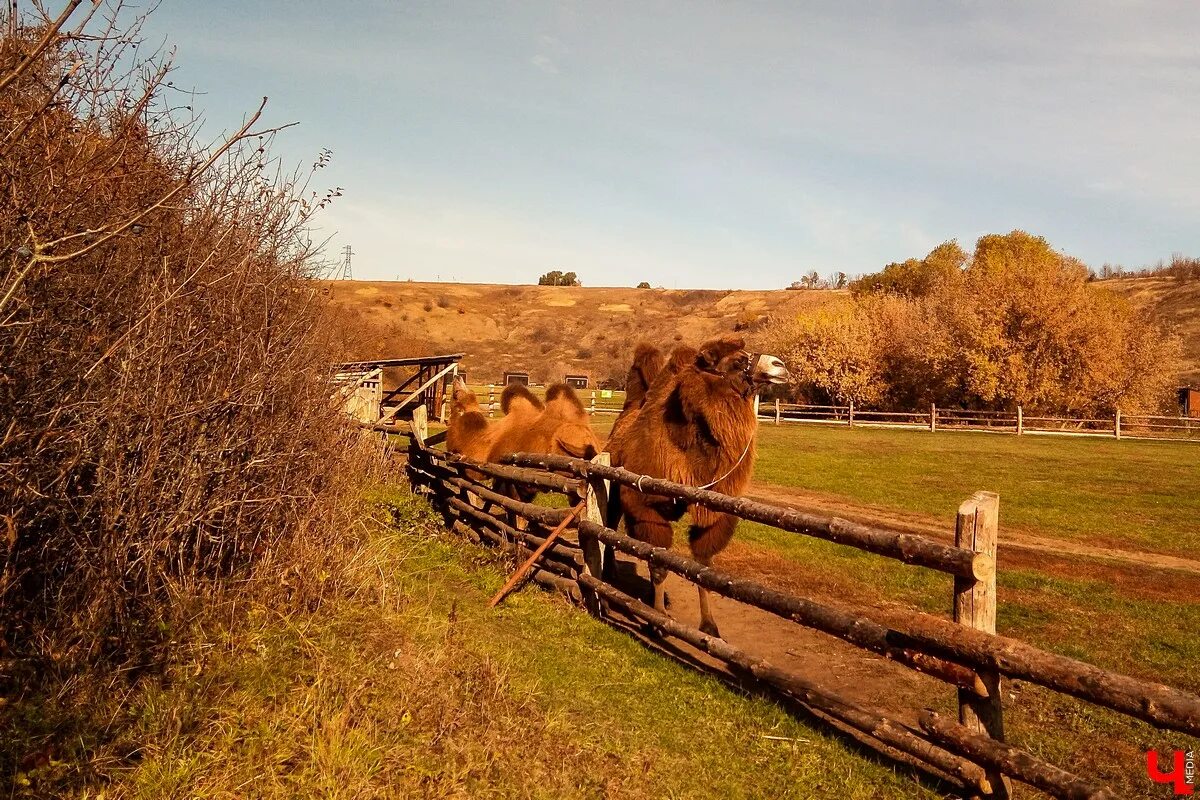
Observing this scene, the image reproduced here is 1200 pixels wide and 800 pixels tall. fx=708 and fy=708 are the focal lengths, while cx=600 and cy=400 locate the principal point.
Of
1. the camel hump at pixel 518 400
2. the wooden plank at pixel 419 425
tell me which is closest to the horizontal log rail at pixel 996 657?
the camel hump at pixel 518 400

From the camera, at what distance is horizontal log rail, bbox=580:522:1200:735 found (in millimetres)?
2650

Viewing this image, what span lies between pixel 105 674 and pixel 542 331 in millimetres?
86761

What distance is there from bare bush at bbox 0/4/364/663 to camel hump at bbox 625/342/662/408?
12.9 ft

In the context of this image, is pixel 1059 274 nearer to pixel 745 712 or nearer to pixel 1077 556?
pixel 1077 556

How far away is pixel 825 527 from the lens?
14.1 feet

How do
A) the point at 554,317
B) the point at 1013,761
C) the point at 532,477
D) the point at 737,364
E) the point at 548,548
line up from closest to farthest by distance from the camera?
1. the point at 1013,761
2. the point at 737,364
3. the point at 548,548
4. the point at 532,477
5. the point at 554,317

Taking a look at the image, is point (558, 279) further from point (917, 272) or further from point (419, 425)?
point (419, 425)

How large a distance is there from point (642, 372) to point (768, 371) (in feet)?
6.86

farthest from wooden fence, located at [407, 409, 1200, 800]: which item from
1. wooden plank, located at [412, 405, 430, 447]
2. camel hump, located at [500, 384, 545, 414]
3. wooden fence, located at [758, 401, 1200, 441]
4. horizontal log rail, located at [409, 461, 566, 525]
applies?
wooden fence, located at [758, 401, 1200, 441]

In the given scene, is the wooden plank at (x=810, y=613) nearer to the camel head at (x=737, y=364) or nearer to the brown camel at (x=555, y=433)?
the camel head at (x=737, y=364)

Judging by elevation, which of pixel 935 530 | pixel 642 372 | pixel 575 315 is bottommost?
pixel 935 530

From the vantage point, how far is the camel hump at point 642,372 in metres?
7.89

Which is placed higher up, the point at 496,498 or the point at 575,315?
the point at 575,315

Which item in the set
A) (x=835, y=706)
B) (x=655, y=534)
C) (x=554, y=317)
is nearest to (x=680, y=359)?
(x=655, y=534)
